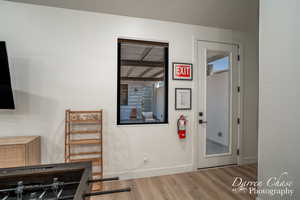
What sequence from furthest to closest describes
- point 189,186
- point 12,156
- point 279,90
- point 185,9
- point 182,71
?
point 182,71 → point 185,9 → point 189,186 → point 12,156 → point 279,90

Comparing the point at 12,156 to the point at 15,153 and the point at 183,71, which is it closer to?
the point at 15,153

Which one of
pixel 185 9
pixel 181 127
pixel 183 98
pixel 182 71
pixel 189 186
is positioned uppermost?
pixel 185 9

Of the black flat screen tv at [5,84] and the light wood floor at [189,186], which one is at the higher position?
the black flat screen tv at [5,84]

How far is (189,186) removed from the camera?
2168mm

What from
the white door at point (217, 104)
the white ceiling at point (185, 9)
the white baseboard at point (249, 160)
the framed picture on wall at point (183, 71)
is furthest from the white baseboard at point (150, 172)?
the white ceiling at point (185, 9)

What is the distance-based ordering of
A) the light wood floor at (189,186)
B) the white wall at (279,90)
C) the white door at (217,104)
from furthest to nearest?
the white door at (217,104) < the light wood floor at (189,186) < the white wall at (279,90)

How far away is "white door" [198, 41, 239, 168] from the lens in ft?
8.90

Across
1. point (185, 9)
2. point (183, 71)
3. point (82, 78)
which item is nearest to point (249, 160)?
point (183, 71)

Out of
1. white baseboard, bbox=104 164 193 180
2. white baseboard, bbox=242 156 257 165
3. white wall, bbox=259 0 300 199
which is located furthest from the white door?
white wall, bbox=259 0 300 199

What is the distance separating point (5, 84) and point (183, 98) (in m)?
2.60

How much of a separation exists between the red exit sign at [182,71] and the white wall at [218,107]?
17.7 inches

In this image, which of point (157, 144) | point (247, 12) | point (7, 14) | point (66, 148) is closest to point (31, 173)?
point (66, 148)

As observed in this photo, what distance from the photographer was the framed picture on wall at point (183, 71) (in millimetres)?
2566

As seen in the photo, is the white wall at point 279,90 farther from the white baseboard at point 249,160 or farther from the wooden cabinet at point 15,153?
the wooden cabinet at point 15,153
